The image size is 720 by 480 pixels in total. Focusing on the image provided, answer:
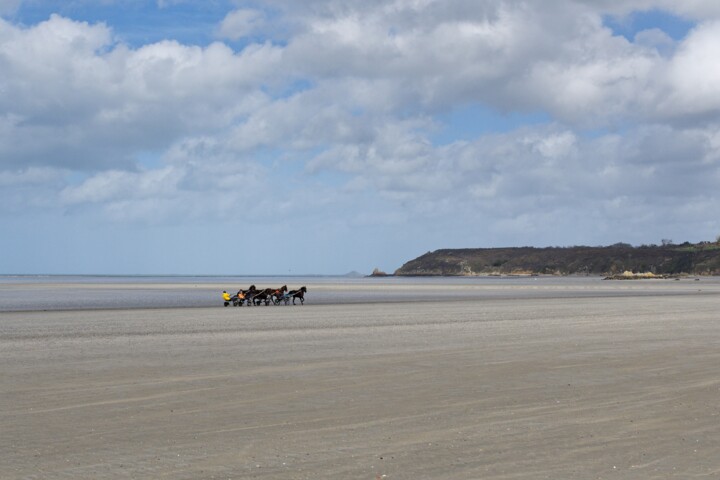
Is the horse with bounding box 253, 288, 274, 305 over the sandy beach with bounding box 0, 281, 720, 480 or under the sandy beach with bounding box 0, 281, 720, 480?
over

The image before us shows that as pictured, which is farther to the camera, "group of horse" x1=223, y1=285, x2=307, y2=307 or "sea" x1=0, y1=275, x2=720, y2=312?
"sea" x1=0, y1=275, x2=720, y2=312

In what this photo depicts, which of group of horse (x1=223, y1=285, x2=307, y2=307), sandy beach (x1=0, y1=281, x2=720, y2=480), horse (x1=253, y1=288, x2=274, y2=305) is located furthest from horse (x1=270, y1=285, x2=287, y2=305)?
sandy beach (x1=0, y1=281, x2=720, y2=480)

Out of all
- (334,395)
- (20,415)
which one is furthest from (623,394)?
(20,415)

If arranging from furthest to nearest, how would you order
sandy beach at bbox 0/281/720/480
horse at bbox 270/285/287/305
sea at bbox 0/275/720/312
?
sea at bbox 0/275/720/312, horse at bbox 270/285/287/305, sandy beach at bbox 0/281/720/480

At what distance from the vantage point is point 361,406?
11078 millimetres

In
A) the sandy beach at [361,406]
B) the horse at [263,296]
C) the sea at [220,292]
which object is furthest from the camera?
the sea at [220,292]

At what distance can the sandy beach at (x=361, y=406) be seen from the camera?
307 inches

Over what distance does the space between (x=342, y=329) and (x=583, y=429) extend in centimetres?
1641

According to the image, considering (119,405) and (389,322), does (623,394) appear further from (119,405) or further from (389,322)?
(389,322)

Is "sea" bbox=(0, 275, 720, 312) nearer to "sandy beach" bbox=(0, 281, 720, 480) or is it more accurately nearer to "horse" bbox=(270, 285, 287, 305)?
"horse" bbox=(270, 285, 287, 305)

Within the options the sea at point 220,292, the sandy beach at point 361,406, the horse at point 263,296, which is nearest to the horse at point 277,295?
the horse at point 263,296

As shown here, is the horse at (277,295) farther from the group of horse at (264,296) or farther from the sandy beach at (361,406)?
the sandy beach at (361,406)

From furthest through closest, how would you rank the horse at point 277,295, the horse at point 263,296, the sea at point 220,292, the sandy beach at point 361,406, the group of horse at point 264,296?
the sea at point 220,292 < the horse at point 277,295 < the horse at point 263,296 < the group of horse at point 264,296 < the sandy beach at point 361,406

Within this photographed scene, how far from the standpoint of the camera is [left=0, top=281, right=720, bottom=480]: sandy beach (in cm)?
780
